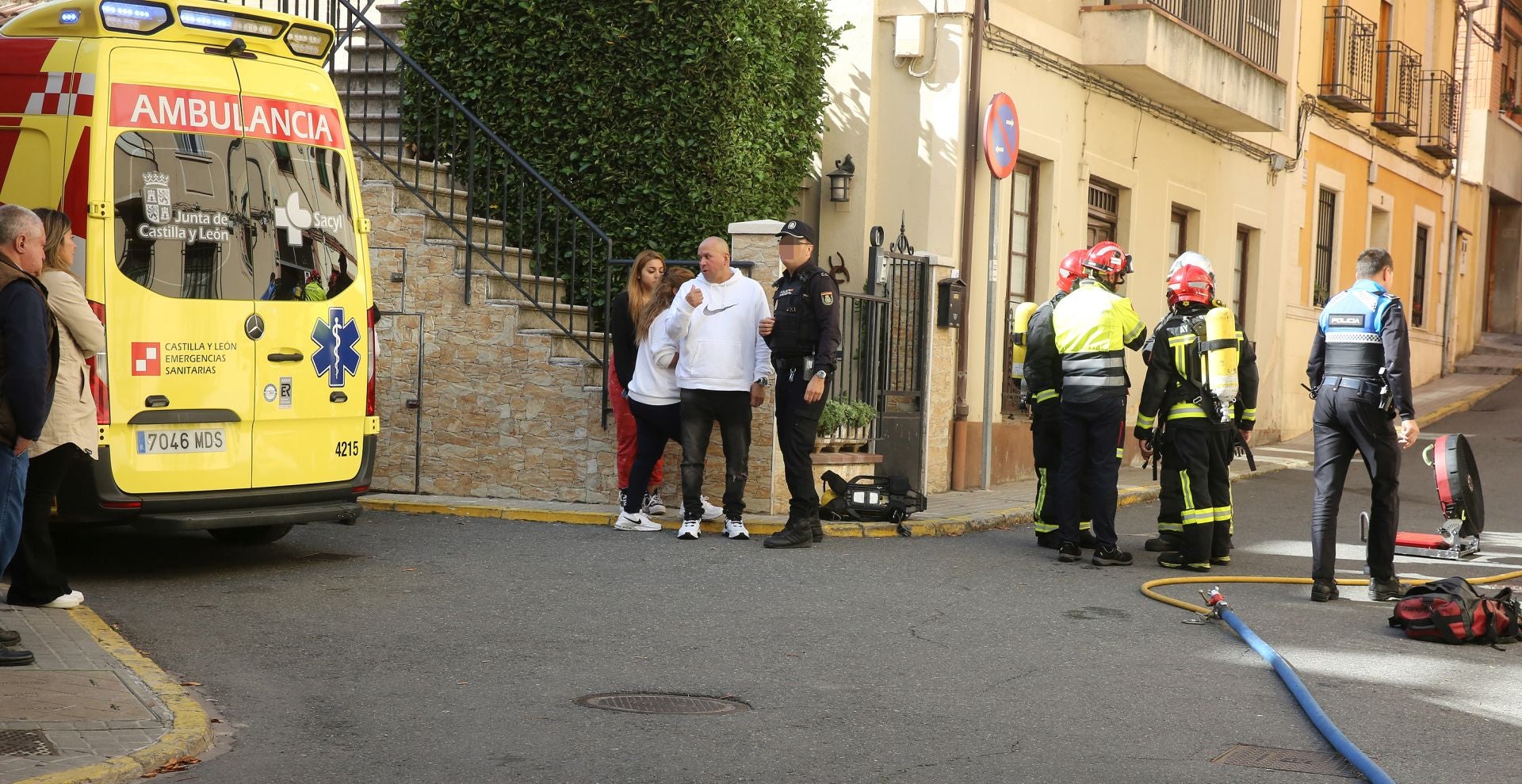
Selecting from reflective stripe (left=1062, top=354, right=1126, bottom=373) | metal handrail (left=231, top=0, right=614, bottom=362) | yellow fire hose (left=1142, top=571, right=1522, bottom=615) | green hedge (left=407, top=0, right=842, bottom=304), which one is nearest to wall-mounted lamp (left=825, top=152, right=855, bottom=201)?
green hedge (left=407, top=0, right=842, bottom=304)

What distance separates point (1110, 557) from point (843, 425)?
2534 millimetres

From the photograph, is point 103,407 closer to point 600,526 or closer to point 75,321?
point 75,321

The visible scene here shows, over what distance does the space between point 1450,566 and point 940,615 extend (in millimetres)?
4559

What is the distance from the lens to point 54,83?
8148 mm

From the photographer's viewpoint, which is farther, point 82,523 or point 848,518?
point 848,518

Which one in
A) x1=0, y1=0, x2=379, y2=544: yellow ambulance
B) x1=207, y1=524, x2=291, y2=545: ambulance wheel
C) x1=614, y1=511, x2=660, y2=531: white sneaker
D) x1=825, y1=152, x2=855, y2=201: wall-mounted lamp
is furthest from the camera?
x1=825, y1=152, x2=855, y2=201: wall-mounted lamp

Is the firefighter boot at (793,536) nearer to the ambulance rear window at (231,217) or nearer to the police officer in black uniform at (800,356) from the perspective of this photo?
the police officer in black uniform at (800,356)

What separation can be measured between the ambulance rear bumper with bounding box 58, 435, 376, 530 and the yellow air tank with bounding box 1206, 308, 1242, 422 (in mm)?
4833

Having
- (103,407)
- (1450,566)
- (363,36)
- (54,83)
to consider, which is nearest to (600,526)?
(103,407)

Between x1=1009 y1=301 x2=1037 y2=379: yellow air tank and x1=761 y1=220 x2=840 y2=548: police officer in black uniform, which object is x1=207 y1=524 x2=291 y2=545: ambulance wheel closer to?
x1=761 y1=220 x2=840 y2=548: police officer in black uniform

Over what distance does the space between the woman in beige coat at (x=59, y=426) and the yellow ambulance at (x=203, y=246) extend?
2.20 feet

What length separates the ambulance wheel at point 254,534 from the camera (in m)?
9.55

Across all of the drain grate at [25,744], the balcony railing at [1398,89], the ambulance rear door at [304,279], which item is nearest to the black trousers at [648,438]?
the ambulance rear door at [304,279]

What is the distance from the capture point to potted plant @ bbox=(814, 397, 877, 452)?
11.7 metres
